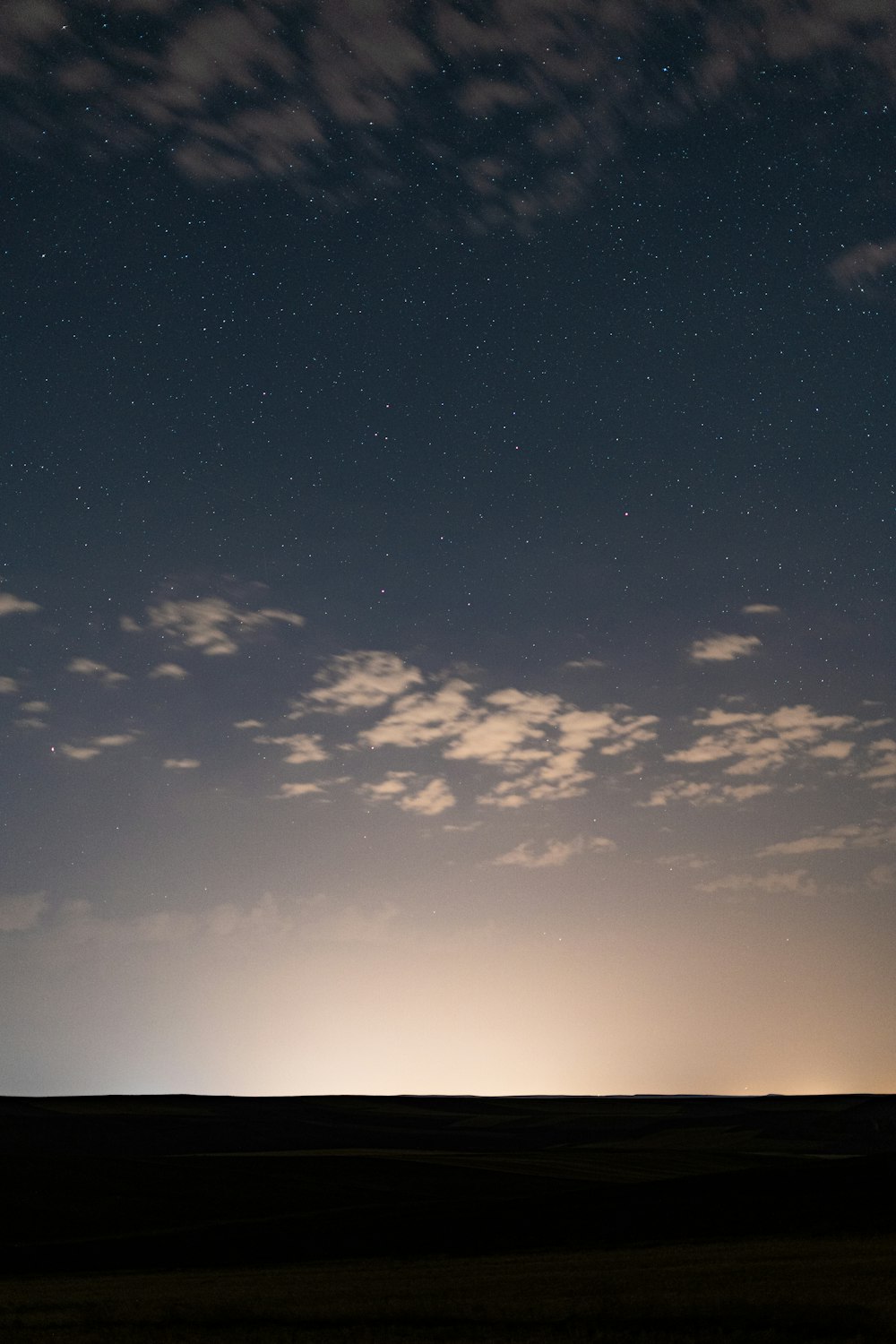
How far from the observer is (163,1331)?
84.5 ft

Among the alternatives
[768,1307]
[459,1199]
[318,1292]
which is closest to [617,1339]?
[768,1307]

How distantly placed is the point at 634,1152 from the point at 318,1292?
211 ft

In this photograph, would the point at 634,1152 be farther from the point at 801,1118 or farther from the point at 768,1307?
the point at 768,1307

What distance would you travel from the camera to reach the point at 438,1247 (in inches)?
1550

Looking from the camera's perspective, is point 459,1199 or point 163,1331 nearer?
point 163,1331

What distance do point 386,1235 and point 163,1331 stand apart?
662 inches

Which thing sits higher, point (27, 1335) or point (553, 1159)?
point (27, 1335)

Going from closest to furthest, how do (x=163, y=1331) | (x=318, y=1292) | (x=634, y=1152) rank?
(x=163, y=1331)
(x=318, y=1292)
(x=634, y=1152)

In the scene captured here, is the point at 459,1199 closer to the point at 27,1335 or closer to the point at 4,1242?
the point at 4,1242

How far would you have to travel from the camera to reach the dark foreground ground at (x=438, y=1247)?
25656 millimetres

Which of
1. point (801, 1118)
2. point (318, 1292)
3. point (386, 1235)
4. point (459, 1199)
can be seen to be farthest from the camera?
point (801, 1118)

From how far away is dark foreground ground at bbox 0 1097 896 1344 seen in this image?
25.7 m

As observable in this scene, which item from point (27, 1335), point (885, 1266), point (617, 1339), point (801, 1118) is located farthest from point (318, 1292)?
point (801, 1118)

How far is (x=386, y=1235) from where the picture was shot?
41.1 m
